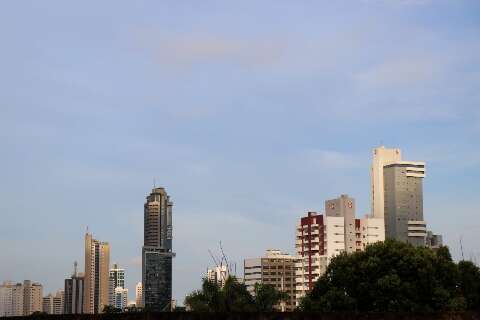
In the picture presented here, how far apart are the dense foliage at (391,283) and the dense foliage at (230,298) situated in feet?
27.7

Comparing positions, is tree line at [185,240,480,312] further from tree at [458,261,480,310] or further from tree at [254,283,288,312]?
tree at [254,283,288,312]

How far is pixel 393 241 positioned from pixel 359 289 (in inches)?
240

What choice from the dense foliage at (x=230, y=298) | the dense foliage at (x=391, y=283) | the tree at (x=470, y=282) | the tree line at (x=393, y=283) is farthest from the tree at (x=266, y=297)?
the tree at (x=470, y=282)

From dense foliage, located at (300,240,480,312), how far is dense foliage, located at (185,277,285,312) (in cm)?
844

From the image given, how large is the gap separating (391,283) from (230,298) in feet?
64.5

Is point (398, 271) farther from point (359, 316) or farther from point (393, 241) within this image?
point (359, 316)

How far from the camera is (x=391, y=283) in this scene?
5994 cm

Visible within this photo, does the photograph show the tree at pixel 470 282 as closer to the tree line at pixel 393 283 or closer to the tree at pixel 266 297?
the tree line at pixel 393 283

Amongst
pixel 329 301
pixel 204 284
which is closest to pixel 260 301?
pixel 204 284

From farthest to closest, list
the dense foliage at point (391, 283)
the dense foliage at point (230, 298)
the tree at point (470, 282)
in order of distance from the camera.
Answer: the dense foliage at point (230, 298), the tree at point (470, 282), the dense foliage at point (391, 283)

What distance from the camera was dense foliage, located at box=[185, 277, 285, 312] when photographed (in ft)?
230

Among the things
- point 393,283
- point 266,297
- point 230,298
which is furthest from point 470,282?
point 230,298

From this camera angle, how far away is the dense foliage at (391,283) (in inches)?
2352

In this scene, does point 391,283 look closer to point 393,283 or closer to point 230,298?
point 393,283
